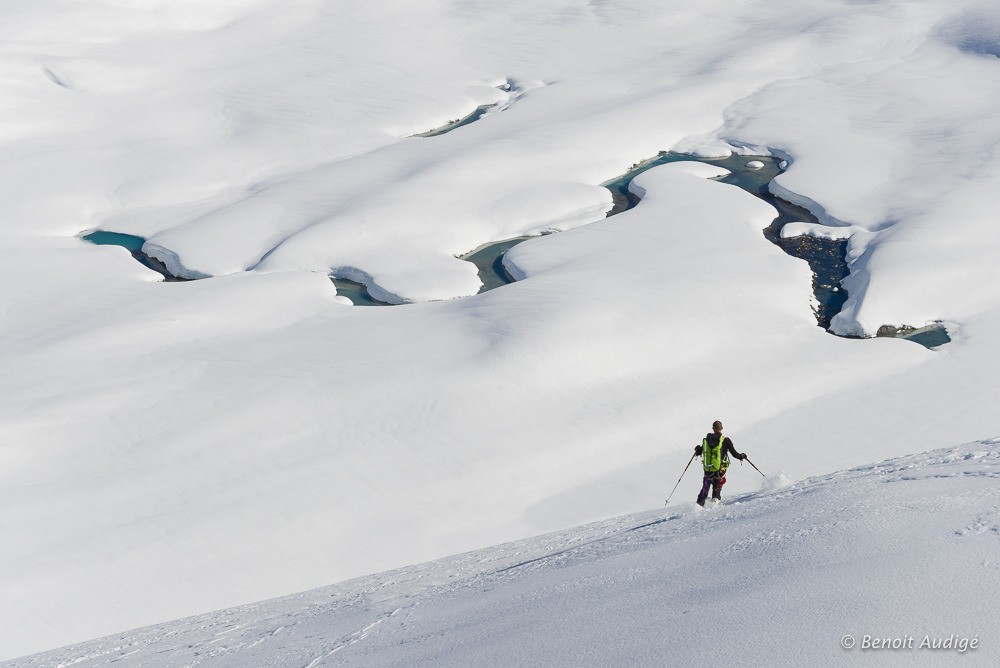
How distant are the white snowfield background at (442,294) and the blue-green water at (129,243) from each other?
0.33 m

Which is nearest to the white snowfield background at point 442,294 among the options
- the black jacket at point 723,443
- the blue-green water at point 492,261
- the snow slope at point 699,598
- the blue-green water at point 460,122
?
the snow slope at point 699,598

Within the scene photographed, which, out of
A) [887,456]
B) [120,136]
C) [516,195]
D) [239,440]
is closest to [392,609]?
[239,440]

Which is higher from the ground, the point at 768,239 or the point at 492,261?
the point at 768,239

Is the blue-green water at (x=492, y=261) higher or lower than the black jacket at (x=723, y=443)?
lower

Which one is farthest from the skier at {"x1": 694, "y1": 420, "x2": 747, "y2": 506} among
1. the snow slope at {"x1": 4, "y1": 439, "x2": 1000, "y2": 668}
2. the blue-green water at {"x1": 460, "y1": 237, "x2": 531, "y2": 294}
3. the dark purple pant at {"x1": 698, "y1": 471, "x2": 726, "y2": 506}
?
the blue-green water at {"x1": 460, "y1": 237, "x2": 531, "y2": 294}

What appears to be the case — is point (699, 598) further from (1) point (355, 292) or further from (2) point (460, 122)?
(2) point (460, 122)

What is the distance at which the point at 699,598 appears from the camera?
22.2 ft

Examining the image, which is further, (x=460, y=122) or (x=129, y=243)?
(x=460, y=122)

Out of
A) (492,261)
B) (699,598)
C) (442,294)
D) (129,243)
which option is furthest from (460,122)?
(699,598)

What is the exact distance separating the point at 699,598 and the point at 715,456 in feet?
10.5

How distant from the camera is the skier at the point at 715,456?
970 cm

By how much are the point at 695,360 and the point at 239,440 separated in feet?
25.7

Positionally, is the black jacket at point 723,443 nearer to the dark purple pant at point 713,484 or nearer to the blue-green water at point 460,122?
the dark purple pant at point 713,484

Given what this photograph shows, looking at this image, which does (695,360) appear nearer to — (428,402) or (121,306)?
(428,402)
